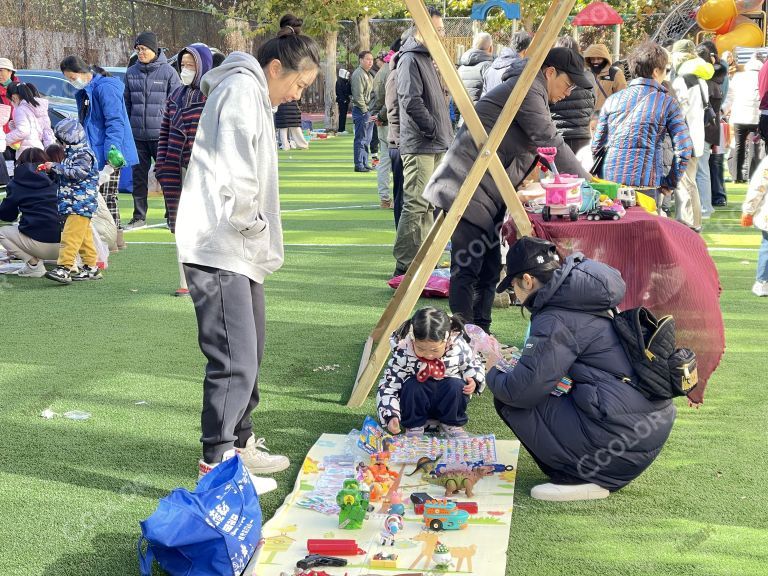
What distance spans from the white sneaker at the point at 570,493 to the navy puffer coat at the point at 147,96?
348 inches

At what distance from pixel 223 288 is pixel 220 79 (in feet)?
2.79

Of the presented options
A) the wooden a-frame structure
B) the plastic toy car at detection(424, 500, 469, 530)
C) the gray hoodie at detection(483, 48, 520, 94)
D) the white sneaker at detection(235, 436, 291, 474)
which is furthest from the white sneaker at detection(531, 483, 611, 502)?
the gray hoodie at detection(483, 48, 520, 94)

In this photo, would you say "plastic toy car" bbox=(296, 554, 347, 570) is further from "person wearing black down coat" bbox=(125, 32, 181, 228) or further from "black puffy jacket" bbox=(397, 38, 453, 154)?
"person wearing black down coat" bbox=(125, 32, 181, 228)

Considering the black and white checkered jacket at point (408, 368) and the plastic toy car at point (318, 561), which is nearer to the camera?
the plastic toy car at point (318, 561)

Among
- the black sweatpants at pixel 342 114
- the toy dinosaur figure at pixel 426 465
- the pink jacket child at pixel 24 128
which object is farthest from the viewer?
the black sweatpants at pixel 342 114

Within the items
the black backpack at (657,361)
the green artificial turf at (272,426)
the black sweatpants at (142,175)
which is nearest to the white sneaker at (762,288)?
the green artificial turf at (272,426)

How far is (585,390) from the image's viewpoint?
432 centimetres

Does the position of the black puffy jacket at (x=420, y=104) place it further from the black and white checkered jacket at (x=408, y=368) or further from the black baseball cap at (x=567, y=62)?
the black and white checkered jacket at (x=408, y=368)

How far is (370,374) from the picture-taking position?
5.48 meters

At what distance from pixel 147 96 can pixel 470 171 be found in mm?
7675

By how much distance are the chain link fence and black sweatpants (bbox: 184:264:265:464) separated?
19.4 meters

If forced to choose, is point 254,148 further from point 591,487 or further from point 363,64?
point 363,64

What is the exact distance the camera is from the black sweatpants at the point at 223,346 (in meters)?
4.14

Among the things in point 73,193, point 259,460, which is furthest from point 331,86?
point 259,460
